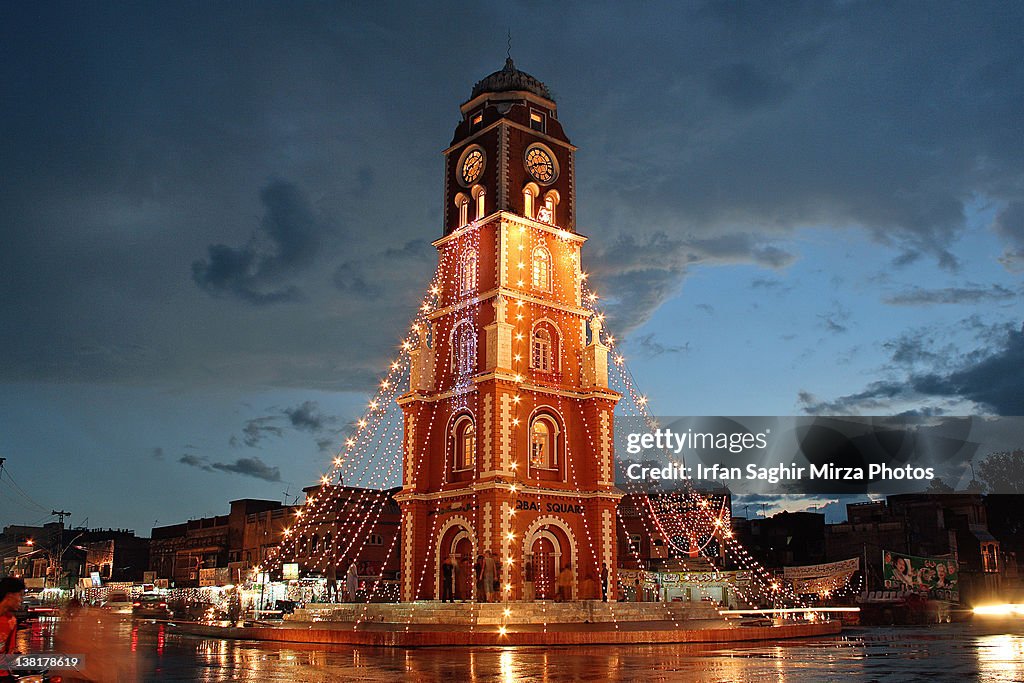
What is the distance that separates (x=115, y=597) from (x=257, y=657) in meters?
59.7

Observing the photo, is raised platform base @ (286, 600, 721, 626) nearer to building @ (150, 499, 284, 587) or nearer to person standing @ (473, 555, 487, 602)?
person standing @ (473, 555, 487, 602)

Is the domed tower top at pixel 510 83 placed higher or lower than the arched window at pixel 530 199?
higher

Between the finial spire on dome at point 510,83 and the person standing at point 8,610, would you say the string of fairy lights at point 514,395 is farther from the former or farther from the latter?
the person standing at point 8,610

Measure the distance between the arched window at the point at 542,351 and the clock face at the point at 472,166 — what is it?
25.4ft

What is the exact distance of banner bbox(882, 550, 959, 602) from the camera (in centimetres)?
4159

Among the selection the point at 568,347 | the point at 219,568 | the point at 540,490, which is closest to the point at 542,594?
the point at 540,490

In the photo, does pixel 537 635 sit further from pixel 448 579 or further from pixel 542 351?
pixel 542 351

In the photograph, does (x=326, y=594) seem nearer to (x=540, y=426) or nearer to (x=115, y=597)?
(x=540, y=426)

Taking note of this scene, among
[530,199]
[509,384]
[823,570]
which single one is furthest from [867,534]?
[530,199]

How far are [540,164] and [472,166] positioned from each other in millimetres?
3055

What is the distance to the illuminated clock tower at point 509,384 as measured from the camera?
35.6 metres

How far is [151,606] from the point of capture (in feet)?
191

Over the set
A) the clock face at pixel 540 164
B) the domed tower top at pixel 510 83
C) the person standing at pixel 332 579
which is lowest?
the person standing at pixel 332 579

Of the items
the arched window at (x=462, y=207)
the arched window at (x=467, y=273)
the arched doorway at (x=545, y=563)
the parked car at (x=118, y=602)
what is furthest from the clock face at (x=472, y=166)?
the parked car at (x=118, y=602)
